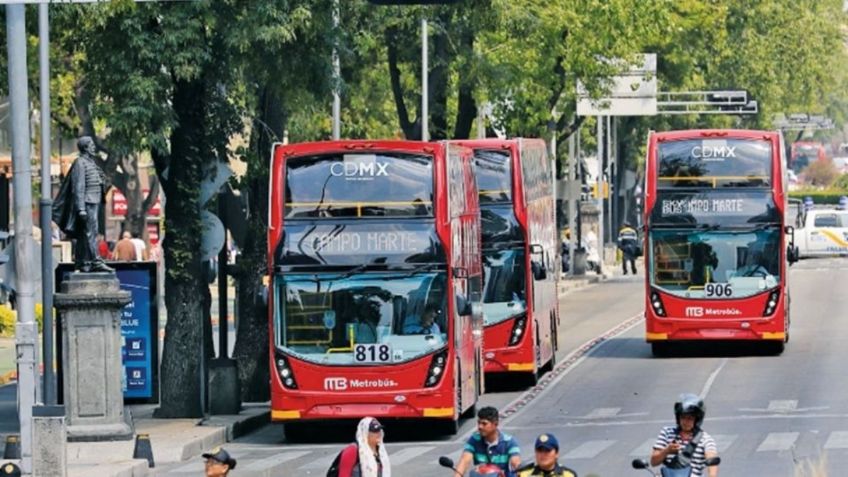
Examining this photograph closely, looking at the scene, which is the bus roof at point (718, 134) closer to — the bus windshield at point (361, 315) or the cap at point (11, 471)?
the bus windshield at point (361, 315)

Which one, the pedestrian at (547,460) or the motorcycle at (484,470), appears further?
the motorcycle at (484,470)

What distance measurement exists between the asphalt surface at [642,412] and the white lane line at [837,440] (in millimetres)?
12

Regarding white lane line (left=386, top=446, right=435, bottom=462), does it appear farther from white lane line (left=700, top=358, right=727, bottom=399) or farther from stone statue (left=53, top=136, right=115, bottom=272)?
white lane line (left=700, top=358, right=727, bottom=399)

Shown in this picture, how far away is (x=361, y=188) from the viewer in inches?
1070

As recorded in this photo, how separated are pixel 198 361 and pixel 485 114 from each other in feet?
118

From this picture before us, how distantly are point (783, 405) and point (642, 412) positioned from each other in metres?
2.00

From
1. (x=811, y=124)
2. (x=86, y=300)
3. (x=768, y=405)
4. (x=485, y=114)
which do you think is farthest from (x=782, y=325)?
(x=811, y=124)

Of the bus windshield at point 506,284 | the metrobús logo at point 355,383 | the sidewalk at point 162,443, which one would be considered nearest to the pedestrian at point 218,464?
the sidewalk at point 162,443

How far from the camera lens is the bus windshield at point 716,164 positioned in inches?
1487

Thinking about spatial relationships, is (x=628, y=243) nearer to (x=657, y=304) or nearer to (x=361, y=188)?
(x=657, y=304)

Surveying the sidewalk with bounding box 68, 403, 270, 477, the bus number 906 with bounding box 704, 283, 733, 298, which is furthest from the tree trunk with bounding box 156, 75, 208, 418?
the bus number 906 with bounding box 704, 283, 733, 298

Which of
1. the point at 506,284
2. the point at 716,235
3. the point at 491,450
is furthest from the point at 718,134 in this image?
the point at 491,450

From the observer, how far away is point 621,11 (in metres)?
58.8

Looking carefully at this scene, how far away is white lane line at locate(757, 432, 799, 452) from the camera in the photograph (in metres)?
25.5
